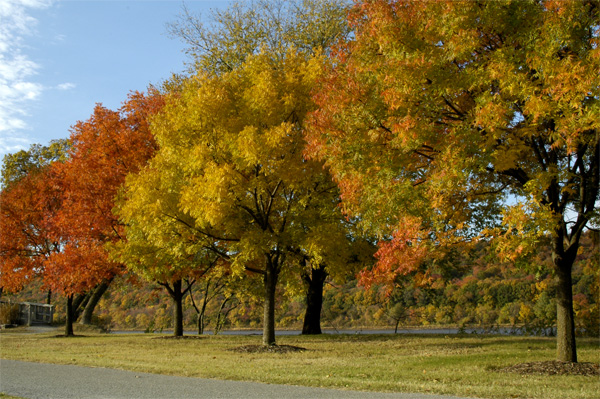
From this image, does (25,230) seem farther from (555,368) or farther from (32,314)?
(555,368)

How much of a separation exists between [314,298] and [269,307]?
7.33m

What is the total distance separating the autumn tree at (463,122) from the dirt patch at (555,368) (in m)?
0.51

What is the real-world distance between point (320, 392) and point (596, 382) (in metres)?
4.74

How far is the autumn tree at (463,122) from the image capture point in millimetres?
9180

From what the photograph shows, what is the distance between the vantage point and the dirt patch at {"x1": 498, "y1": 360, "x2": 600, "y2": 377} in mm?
9500

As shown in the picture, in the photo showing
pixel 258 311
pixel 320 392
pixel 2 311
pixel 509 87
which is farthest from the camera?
pixel 258 311

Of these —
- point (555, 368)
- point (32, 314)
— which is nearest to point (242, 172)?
point (555, 368)

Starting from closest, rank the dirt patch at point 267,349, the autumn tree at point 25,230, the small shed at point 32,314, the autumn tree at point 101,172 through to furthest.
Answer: the dirt patch at point 267,349
the autumn tree at point 101,172
the autumn tree at point 25,230
the small shed at point 32,314

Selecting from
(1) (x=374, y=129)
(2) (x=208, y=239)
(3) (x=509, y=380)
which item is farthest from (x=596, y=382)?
(2) (x=208, y=239)

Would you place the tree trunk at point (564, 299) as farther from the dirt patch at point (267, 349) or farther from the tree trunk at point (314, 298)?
the tree trunk at point (314, 298)

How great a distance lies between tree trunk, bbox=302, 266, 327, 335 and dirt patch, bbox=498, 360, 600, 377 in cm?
1293

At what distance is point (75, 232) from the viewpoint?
71.5 feet

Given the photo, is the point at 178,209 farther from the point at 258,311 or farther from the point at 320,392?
the point at 258,311

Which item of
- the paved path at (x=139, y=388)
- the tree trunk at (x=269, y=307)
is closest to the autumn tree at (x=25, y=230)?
the tree trunk at (x=269, y=307)
